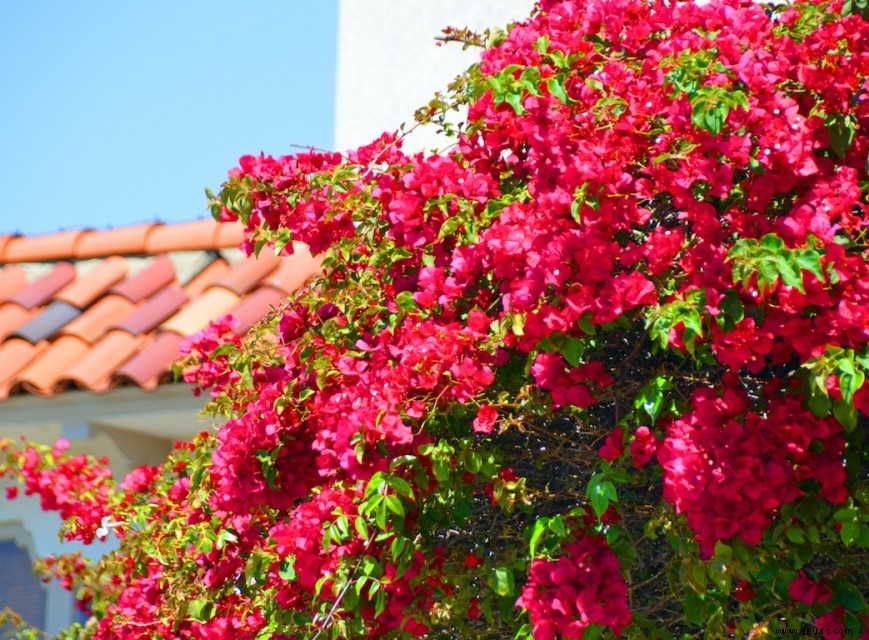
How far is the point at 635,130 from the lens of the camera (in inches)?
95.1

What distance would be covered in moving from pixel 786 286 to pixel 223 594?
5.97ft

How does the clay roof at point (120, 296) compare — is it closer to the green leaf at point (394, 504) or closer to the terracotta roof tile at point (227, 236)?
the terracotta roof tile at point (227, 236)

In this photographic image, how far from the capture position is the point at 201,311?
18.4 feet

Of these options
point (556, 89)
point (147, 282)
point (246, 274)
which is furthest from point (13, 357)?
point (556, 89)

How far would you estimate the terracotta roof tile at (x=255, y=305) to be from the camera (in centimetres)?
530

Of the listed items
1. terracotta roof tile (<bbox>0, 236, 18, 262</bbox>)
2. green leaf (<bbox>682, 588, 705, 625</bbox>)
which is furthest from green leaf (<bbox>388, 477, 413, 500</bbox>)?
terracotta roof tile (<bbox>0, 236, 18, 262</bbox>)

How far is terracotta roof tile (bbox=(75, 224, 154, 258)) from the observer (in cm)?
664

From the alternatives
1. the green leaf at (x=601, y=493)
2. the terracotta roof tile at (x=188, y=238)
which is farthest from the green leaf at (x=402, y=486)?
the terracotta roof tile at (x=188, y=238)

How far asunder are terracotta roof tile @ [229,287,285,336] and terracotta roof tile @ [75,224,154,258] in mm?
1283

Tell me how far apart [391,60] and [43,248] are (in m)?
2.62

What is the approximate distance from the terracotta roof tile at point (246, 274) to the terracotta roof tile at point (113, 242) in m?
0.84

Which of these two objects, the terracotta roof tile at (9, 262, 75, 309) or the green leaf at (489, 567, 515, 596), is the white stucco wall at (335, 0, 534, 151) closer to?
the terracotta roof tile at (9, 262, 75, 309)

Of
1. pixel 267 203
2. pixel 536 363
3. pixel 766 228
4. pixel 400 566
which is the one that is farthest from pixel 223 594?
pixel 766 228

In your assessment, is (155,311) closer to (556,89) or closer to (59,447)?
(59,447)
